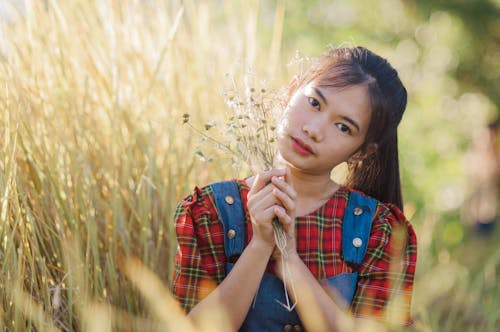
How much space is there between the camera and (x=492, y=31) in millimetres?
3971

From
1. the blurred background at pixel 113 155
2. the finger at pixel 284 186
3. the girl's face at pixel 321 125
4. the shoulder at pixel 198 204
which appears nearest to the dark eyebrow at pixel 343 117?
the girl's face at pixel 321 125

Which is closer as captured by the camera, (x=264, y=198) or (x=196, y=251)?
(x=264, y=198)

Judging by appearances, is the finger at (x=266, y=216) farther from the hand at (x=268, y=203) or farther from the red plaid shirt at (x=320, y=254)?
the red plaid shirt at (x=320, y=254)

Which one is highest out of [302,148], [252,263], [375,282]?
[302,148]

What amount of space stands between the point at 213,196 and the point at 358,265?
384 mm

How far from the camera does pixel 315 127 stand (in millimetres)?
1630

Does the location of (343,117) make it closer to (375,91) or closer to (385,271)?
(375,91)

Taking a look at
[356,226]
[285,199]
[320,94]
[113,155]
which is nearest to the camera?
[285,199]

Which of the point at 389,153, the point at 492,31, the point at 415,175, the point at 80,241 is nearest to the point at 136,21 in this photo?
the point at 80,241

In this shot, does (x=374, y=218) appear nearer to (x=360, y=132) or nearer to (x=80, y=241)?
(x=360, y=132)

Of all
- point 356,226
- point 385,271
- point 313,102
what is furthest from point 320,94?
point 385,271

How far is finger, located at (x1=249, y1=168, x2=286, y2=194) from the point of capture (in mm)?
1596

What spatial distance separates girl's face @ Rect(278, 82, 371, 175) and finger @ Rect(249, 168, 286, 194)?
0.07m

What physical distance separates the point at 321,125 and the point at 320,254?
1.04 ft
